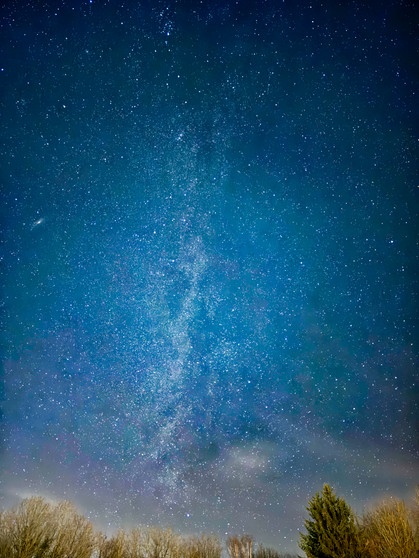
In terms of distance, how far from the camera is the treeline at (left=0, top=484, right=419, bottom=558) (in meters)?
26.1

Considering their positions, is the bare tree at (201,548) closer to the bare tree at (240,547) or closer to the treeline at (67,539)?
the treeline at (67,539)

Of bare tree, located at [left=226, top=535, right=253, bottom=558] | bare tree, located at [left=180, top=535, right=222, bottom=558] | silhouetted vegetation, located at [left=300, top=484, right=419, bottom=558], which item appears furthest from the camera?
bare tree, located at [left=226, top=535, right=253, bottom=558]

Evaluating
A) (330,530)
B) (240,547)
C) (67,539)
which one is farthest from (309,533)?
(240,547)

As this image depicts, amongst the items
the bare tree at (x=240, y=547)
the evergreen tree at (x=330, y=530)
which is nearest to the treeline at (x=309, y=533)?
the evergreen tree at (x=330, y=530)

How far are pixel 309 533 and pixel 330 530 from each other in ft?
6.77

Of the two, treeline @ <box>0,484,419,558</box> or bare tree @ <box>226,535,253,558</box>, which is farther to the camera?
bare tree @ <box>226,535,253,558</box>

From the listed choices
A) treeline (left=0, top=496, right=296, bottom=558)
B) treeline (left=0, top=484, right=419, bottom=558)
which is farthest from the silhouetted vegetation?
treeline (left=0, top=496, right=296, bottom=558)

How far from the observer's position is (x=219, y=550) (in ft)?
144

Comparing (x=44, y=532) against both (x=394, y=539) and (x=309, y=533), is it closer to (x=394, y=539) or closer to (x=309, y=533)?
(x=309, y=533)

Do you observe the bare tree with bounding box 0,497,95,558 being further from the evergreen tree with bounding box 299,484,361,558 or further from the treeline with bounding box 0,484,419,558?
the evergreen tree with bounding box 299,484,361,558

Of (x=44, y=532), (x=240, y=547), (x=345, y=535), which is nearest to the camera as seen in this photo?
(x=345, y=535)

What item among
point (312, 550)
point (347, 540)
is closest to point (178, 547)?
point (312, 550)

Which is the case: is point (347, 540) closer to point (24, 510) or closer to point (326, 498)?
point (326, 498)

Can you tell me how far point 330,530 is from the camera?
2639cm
